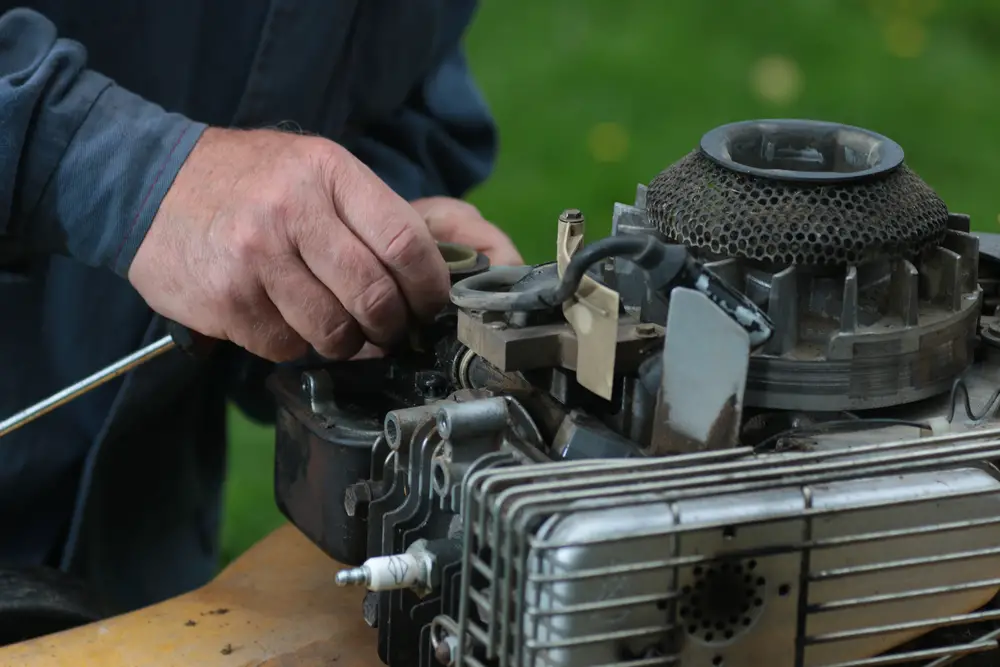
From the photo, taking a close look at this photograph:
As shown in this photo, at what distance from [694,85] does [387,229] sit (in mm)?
2357

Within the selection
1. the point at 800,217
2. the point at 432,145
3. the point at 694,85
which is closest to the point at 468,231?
the point at 432,145

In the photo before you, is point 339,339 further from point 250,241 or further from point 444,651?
point 444,651

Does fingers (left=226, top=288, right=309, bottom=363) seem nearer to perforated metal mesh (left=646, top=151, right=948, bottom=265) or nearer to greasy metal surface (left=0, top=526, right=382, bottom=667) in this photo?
greasy metal surface (left=0, top=526, right=382, bottom=667)

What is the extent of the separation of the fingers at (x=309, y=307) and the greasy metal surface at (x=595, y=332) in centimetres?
26

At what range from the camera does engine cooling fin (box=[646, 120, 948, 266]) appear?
100cm

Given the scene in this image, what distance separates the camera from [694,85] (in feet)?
11.0

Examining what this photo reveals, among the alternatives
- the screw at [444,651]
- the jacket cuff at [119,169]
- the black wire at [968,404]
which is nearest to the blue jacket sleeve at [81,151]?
the jacket cuff at [119,169]

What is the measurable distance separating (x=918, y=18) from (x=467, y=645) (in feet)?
10.3

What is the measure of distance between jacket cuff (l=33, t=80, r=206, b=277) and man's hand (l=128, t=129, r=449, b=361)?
0.01 metres

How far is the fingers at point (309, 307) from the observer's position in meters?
1.14

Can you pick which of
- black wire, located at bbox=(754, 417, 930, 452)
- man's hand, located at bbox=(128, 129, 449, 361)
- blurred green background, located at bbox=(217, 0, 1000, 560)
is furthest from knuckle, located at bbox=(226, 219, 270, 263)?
blurred green background, located at bbox=(217, 0, 1000, 560)

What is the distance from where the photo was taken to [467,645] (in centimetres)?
87

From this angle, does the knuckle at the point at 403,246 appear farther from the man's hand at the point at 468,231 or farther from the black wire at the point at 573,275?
the man's hand at the point at 468,231

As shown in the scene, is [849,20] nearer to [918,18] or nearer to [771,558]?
[918,18]
